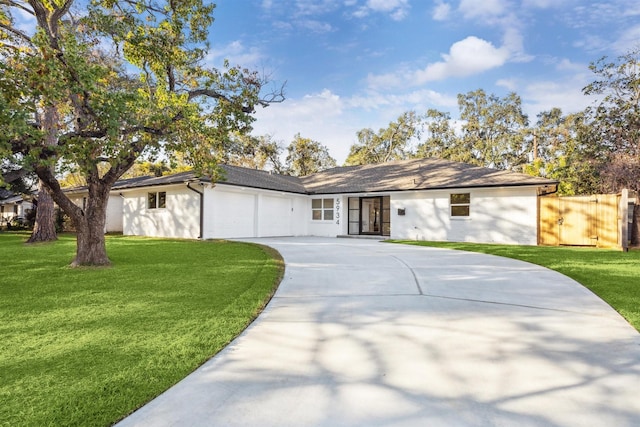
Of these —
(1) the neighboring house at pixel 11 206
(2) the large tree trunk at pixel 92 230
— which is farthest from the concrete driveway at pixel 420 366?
(1) the neighboring house at pixel 11 206

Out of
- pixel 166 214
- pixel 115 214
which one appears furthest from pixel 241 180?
pixel 115 214

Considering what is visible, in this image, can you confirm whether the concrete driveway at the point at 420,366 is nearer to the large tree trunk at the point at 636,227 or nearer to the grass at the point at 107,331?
the grass at the point at 107,331

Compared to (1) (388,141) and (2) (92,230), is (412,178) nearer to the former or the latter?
(2) (92,230)

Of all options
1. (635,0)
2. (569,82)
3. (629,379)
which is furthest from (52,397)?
(569,82)

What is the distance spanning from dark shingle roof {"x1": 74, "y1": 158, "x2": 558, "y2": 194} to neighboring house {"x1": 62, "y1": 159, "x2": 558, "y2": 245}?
0.05 m

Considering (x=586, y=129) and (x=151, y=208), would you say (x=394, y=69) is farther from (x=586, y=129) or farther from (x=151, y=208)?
(x=151, y=208)

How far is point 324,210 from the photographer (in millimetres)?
19953

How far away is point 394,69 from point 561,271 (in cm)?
1593

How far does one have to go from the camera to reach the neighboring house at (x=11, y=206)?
98.5ft

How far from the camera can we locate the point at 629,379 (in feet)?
8.70

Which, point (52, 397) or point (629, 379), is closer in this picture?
point (52, 397)

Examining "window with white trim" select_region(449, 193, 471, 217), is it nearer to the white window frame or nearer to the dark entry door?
the dark entry door

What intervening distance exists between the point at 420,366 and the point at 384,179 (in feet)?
55.3

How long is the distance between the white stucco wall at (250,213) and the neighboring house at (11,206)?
23447mm
